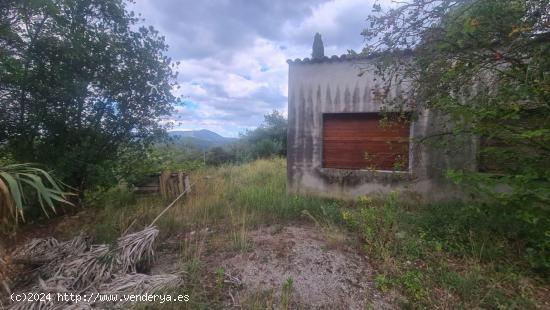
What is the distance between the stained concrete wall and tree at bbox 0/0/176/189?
322cm

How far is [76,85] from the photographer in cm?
471

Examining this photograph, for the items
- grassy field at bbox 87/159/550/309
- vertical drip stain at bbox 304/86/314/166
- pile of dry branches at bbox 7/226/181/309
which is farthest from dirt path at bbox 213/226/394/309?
vertical drip stain at bbox 304/86/314/166

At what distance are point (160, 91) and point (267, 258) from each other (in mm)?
4593

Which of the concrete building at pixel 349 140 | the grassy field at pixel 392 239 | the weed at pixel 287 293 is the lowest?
the weed at pixel 287 293

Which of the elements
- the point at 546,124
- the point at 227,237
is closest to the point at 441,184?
the point at 546,124

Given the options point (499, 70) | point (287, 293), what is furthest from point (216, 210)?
point (499, 70)

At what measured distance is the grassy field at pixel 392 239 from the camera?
8.46ft

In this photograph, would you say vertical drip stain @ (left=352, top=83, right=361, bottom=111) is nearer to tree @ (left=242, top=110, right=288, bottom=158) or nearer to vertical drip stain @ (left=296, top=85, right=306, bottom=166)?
vertical drip stain @ (left=296, top=85, right=306, bottom=166)

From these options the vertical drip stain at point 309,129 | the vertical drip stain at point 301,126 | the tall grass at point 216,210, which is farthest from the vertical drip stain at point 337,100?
the tall grass at point 216,210

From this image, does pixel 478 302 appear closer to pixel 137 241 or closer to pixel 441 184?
pixel 441 184

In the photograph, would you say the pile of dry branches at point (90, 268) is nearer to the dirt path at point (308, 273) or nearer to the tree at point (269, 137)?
the dirt path at point (308, 273)

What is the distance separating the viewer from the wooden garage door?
5.52m

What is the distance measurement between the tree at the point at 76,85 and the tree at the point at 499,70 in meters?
4.78

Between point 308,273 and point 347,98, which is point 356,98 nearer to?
point 347,98
